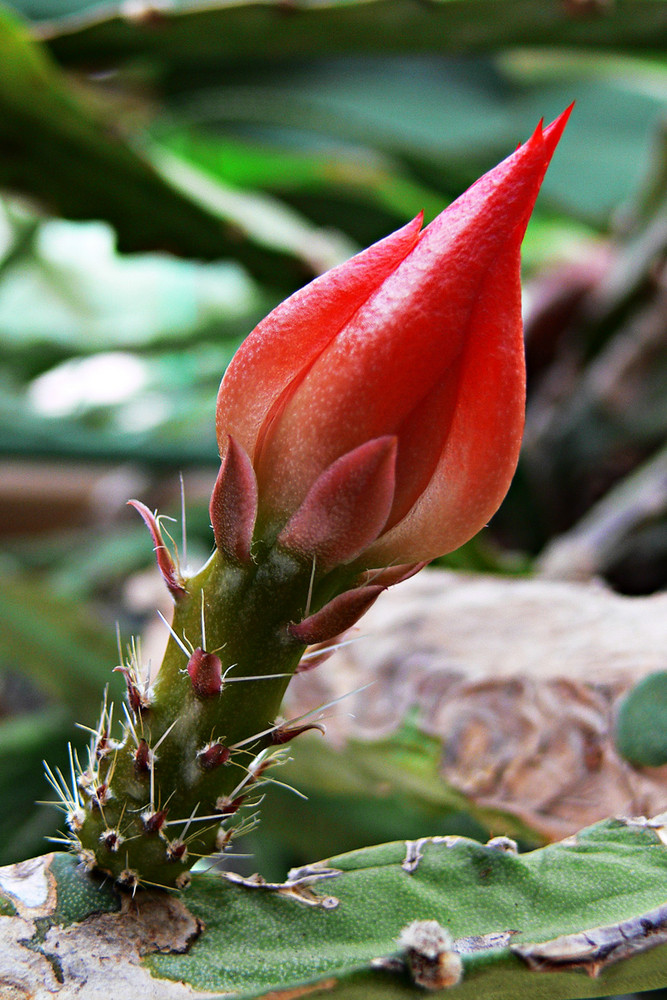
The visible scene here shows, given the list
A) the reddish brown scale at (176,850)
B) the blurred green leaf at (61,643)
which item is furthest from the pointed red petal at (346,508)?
the blurred green leaf at (61,643)

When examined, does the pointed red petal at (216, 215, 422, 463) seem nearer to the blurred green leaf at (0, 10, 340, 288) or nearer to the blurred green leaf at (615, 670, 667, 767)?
the blurred green leaf at (615, 670, 667, 767)

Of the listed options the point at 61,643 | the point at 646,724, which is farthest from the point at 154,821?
the point at 61,643

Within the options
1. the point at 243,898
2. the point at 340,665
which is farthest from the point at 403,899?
the point at 340,665

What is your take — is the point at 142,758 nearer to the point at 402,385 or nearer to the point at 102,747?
the point at 102,747

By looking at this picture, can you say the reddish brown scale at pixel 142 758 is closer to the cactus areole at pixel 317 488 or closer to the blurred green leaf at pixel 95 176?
the cactus areole at pixel 317 488

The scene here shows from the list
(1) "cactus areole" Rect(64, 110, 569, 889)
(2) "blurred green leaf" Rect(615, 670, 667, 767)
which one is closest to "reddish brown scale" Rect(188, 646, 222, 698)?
(1) "cactus areole" Rect(64, 110, 569, 889)

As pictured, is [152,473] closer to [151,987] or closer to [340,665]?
[340,665]
